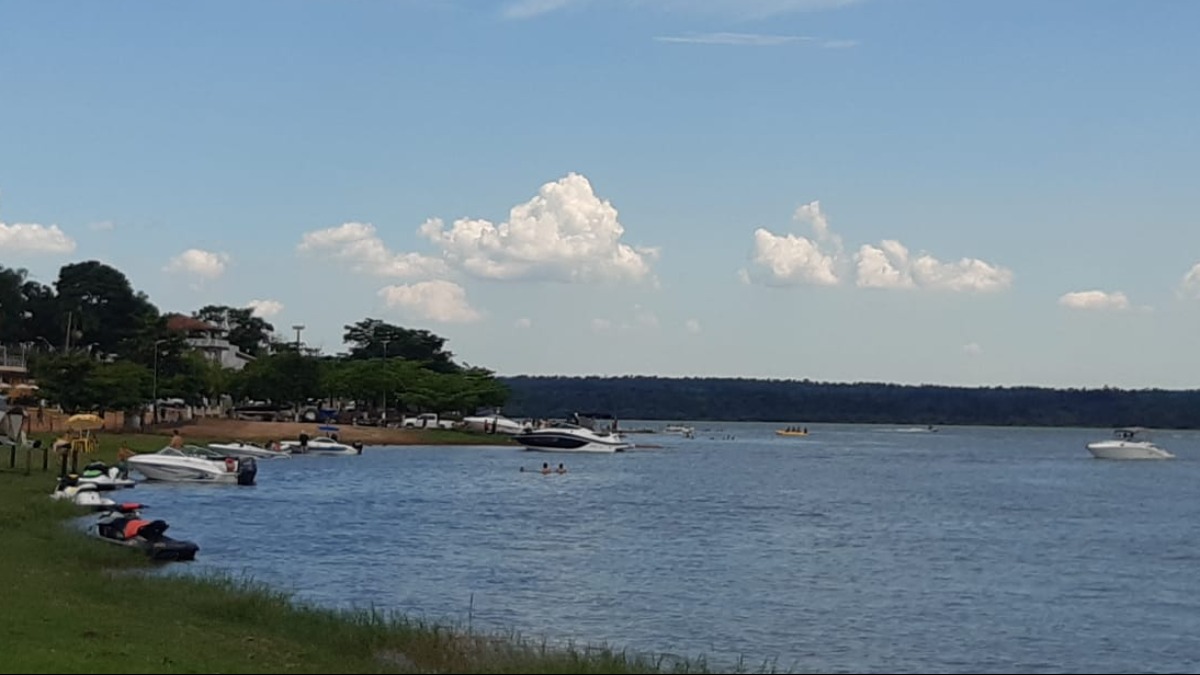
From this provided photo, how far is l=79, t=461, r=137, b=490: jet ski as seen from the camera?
179 ft

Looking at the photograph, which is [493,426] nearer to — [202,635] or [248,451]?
[248,451]

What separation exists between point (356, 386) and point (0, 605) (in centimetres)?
14076

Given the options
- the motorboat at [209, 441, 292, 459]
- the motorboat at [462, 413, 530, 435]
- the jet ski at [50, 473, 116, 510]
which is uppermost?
the motorboat at [462, 413, 530, 435]

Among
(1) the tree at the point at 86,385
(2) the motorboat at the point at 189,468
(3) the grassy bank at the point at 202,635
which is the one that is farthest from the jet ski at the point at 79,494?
(1) the tree at the point at 86,385

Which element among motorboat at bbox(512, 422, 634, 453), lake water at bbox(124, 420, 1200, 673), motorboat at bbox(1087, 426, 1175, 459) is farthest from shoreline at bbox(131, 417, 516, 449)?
motorboat at bbox(1087, 426, 1175, 459)

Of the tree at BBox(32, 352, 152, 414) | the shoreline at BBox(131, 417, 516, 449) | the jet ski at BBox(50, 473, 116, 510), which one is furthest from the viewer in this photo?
the shoreline at BBox(131, 417, 516, 449)

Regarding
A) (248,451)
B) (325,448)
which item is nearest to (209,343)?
(325,448)

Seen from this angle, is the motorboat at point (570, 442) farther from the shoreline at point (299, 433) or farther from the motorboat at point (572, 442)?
the shoreline at point (299, 433)

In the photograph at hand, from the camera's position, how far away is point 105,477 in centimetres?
5691

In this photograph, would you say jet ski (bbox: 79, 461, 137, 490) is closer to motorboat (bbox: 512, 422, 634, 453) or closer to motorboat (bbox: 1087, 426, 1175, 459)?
motorboat (bbox: 512, 422, 634, 453)

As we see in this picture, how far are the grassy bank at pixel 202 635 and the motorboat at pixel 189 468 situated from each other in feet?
122

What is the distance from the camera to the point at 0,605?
→ 2245cm

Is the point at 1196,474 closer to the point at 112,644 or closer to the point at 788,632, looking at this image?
the point at 788,632

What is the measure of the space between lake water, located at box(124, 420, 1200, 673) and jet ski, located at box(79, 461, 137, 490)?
→ 1895mm
